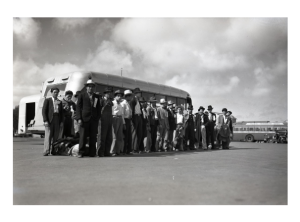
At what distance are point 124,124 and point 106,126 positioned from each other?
98 cm

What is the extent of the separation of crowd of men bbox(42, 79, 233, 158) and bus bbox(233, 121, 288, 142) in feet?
57.2

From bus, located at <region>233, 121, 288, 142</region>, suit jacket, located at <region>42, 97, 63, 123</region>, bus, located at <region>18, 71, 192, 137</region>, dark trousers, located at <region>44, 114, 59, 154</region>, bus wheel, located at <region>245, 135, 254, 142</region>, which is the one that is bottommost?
bus wheel, located at <region>245, 135, 254, 142</region>

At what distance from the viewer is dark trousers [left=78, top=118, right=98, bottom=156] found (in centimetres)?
898

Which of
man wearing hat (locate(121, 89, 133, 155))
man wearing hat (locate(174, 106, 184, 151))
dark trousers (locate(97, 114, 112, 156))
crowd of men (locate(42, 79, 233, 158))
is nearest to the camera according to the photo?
crowd of men (locate(42, 79, 233, 158))

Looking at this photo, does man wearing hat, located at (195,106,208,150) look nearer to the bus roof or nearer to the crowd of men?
the crowd of men

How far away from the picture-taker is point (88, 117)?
9.02m

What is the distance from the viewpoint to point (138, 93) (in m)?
11.8

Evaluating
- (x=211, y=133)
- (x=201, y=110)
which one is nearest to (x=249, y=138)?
(x=211, y=133)

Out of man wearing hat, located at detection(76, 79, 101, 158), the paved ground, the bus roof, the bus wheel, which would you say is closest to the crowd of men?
man wearing hat, located at detection(76, 79, 101, 158)

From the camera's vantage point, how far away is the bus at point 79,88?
49.0 ft

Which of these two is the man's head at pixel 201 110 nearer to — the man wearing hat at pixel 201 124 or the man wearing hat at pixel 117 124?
the man wearing hat at pixel 201 124
